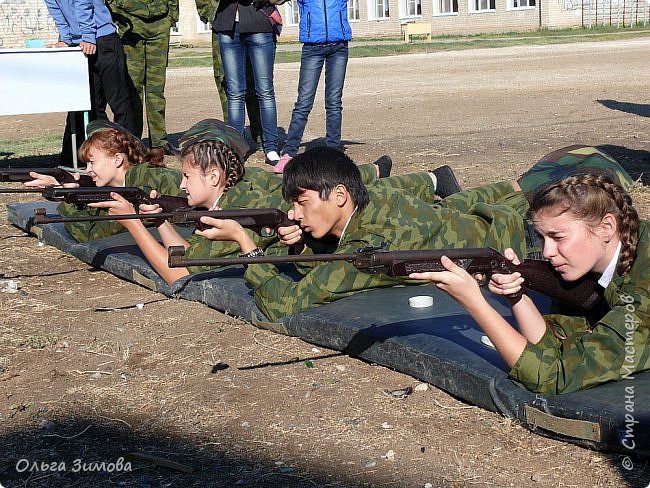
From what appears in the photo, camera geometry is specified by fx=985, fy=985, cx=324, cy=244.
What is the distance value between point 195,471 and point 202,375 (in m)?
1.09

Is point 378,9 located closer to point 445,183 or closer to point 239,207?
point 445,183

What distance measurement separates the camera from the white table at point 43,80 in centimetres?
1040

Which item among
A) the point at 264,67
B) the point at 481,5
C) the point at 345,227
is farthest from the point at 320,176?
the point at 481,5

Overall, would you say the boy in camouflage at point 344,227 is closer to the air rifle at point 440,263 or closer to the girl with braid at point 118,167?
the air rifle at point 440,263

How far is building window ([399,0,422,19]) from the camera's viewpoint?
155 feet

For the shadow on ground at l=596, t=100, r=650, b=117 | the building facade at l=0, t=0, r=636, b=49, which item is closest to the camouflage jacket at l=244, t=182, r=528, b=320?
the shadow on ground at l=596, t=100, r=650, b=117

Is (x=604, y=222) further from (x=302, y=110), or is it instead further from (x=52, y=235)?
(x=302, y=110)

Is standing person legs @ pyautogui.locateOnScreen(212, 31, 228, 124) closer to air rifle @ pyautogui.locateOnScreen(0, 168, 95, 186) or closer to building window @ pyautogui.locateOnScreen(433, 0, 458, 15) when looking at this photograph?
air rifle @ pyautogui.locateOnScreen(0, 168, 95, 186)

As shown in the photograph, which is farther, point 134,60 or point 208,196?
point 134,60

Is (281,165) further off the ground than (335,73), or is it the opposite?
(335,73)

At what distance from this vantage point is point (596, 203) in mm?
3758

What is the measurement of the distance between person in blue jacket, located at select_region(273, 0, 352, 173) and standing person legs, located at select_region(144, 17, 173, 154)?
5.61 feet

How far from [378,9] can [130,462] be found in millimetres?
46442

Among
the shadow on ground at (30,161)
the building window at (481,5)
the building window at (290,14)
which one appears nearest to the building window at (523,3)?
the building window at (481,5)
